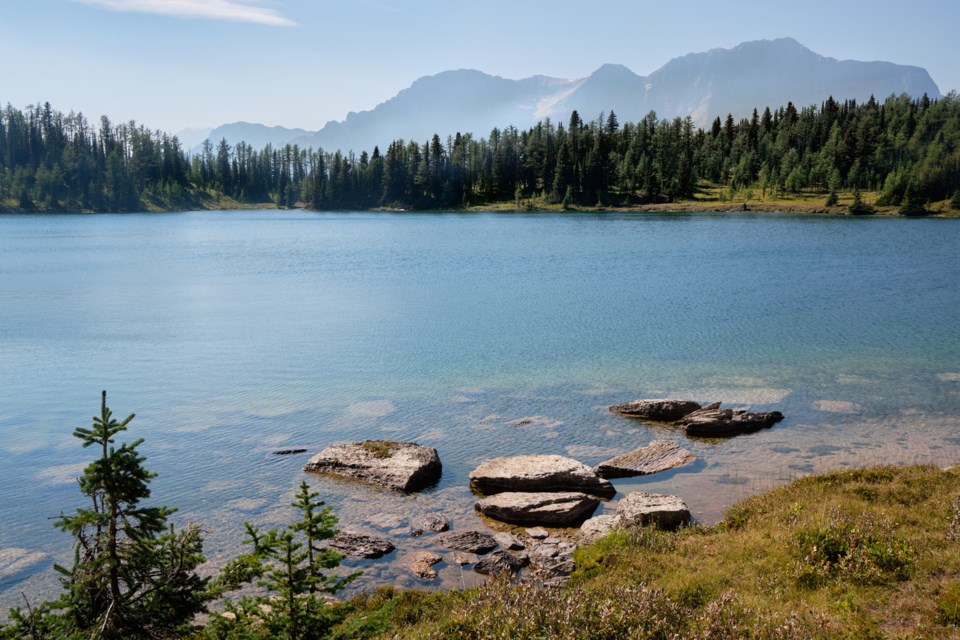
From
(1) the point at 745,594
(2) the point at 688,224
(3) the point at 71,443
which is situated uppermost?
(2) the point at 688,224

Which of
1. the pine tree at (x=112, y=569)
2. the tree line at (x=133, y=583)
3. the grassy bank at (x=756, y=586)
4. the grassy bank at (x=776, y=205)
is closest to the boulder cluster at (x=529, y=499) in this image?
the grassy bank at (x=756, y=586)

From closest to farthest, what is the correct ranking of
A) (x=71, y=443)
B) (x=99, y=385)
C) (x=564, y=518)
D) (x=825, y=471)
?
(x=564, y=518)
(x=825, y=471)
(x=71, y=443)
(x=99, y=385)

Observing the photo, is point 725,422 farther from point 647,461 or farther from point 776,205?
point 776,205

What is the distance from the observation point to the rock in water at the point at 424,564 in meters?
15.7

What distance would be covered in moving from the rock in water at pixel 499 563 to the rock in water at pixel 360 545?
2640mm

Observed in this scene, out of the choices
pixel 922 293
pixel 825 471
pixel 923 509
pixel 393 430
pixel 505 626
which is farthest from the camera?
pixel 922 293

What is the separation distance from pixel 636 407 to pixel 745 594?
53.8 ft

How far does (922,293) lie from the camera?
58031 millimetres

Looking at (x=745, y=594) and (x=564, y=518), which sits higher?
(x=745, y=594)

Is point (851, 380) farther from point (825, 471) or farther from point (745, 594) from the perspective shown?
point (745, 594)

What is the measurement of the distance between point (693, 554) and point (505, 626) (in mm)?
6344

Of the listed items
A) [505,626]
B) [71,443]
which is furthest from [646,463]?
[71,443]

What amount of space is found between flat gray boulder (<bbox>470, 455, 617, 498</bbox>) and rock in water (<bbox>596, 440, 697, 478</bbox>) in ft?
3.33

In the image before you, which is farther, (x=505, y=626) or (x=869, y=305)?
(x=869, y=305)
